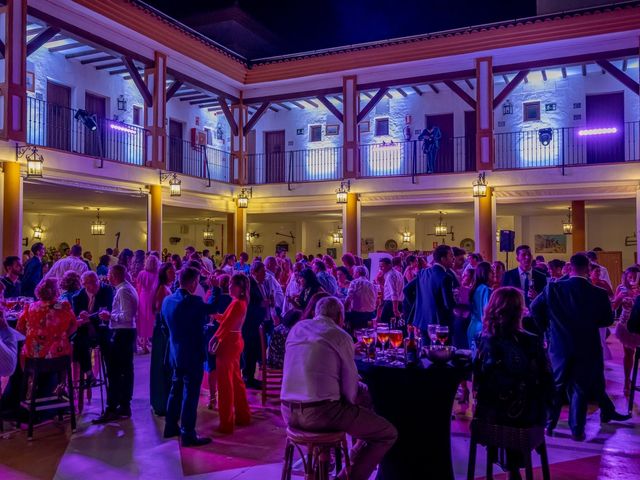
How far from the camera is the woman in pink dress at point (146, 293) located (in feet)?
30.3

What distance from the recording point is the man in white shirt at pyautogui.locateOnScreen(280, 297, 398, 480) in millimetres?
3627

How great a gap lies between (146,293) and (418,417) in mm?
6340

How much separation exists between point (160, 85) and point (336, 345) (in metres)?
12.3

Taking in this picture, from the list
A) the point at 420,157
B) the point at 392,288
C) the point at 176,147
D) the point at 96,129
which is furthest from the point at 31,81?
the point at 420,157

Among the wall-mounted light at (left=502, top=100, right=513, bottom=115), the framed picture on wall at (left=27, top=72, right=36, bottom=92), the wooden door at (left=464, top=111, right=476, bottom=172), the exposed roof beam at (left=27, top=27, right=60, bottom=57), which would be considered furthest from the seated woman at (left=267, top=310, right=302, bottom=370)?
the wall-mounted light at (left=502, top=100, right=513, bottom=115)

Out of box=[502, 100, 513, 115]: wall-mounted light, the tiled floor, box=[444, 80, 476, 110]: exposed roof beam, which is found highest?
box=[502, 100, 513, 115]: wall-mounted light

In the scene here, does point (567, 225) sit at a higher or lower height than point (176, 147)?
lower

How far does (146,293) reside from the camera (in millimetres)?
9320

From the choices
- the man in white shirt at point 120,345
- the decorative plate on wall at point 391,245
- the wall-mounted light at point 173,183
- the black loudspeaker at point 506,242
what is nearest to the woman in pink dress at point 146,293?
the man in white shirt at point 120,345

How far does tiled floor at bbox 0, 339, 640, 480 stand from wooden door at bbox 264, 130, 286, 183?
13.8 metres

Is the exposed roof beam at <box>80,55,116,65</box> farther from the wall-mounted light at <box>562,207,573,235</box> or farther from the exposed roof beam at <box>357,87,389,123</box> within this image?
the wall-mounted light at <box>562,207,573,235</box>

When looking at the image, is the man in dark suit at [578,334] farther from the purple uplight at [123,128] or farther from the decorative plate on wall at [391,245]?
the decorative plate on wall at [391,245]

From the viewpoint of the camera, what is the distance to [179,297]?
203 inches

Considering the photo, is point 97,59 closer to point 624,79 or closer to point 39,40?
point 39,40
